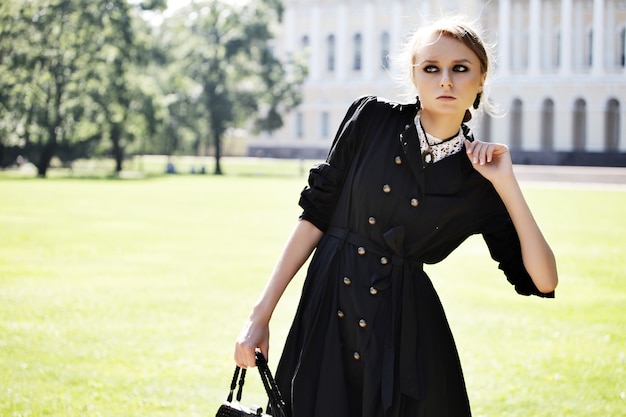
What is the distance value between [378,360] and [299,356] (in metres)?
0.27

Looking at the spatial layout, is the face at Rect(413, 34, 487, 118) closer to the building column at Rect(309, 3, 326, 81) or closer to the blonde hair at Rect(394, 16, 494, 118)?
the blonde hair at Rect(394, 16, 494, 118)

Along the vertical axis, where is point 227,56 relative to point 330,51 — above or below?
below

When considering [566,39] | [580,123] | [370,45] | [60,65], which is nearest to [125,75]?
[60,65]

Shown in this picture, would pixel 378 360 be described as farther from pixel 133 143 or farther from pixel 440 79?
pixel 133 143

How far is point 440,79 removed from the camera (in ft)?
8.19

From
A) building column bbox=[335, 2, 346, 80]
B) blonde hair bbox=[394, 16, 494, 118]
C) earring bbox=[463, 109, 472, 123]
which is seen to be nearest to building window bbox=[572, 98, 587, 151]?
building column bbox=[335, 2, 346, 80]

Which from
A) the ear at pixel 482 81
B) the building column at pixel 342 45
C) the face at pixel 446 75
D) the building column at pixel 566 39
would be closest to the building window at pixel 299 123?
the building column at pixel 342 45

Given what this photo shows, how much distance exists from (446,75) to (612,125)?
69905mm

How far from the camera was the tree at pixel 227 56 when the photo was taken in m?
51.8

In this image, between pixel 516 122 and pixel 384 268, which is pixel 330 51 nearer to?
pixel 516 122

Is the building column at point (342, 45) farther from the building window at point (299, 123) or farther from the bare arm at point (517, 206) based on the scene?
the bare arm at point (517, 206)

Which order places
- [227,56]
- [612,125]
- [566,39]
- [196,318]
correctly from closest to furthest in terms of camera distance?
[196,318]
[227,56]
[612,125]
[566,39]

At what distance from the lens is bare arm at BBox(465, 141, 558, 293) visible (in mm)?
2453

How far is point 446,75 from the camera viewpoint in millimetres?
2488
